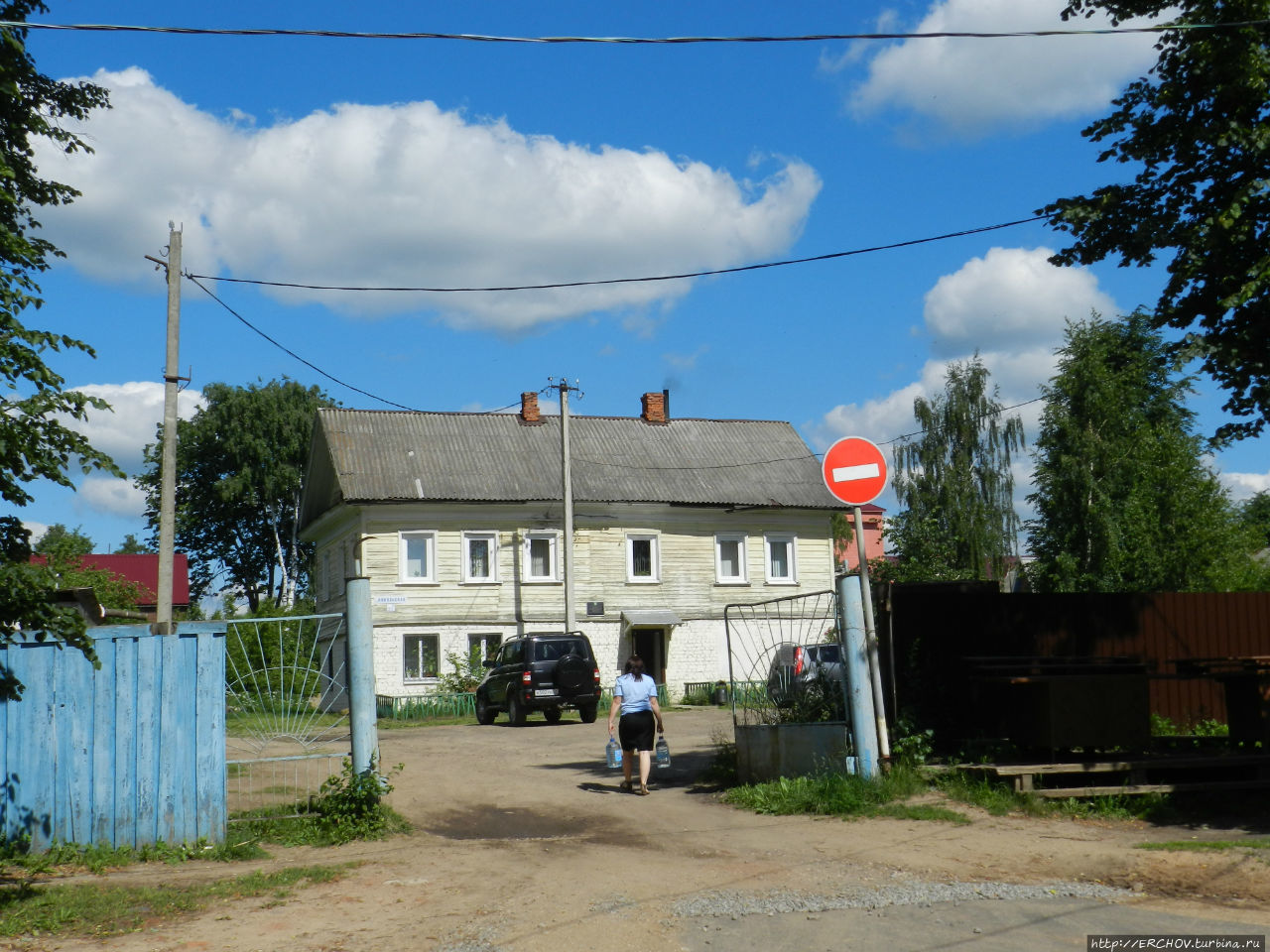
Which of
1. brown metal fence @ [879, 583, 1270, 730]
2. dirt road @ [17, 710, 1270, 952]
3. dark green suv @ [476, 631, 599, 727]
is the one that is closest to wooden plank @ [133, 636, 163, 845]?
dirt road @ [17, 710, 1270, 952]

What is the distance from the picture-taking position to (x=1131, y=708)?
36.5 feet

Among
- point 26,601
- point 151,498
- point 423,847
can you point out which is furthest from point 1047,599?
point 151,498

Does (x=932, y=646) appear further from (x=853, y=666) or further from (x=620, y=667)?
(x=620, y=667)

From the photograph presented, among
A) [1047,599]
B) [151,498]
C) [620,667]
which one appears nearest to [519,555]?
[620,667]

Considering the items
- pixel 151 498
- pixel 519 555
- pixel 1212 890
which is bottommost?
pixel 1212 890

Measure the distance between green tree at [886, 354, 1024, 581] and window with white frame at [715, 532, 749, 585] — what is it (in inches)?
508

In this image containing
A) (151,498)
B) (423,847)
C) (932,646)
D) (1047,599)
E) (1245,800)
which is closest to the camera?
(423,847)

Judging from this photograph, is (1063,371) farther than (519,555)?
Yes

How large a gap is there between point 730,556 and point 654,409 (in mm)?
6297

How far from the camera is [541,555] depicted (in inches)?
1435

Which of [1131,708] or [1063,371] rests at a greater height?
[1063,371]

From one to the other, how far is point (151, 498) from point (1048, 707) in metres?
59.6

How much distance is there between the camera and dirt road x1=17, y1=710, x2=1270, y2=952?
6816 mm

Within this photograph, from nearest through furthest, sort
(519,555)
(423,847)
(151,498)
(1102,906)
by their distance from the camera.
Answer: (1102,906), (423,847), (519,555), (151,498)
